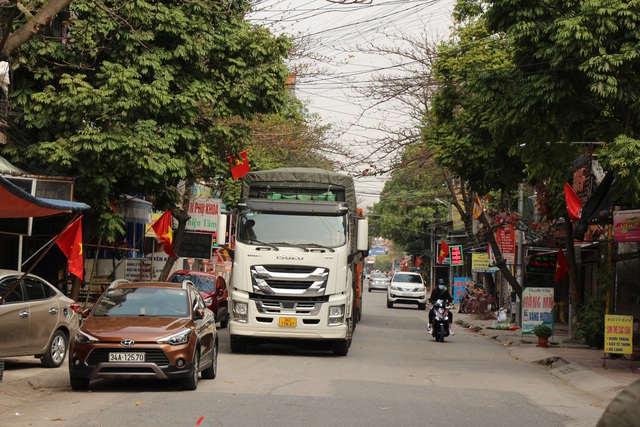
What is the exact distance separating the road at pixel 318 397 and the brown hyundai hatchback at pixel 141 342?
0.99 feet

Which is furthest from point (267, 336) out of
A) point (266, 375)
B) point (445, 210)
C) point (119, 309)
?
point (445, 210)

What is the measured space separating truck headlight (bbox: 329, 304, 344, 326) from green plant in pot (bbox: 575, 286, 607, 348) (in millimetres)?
7886

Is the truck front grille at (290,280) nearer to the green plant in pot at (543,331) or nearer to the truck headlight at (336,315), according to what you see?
the truck headlight at (336,315)

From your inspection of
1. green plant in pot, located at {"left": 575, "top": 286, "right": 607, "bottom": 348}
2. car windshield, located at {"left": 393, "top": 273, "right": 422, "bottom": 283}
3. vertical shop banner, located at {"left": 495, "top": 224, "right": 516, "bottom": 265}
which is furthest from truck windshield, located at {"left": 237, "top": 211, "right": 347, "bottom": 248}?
car windshield, located at {"left": 393, "top": 273, "right": 422, "bottom": 283}

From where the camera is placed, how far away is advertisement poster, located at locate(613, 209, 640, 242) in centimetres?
1753

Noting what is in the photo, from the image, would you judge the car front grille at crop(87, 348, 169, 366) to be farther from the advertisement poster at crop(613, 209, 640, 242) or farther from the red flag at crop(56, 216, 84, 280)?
the advertisement poster at crop(613, 209, 640, 242)

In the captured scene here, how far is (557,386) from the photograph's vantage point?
1560cm

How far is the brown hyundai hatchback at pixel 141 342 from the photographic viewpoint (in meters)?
12.1

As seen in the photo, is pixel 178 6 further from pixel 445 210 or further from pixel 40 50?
pixel 445 210

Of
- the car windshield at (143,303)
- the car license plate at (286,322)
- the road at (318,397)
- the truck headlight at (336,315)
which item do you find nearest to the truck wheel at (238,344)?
the road at (318,397)

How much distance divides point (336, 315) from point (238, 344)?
7.70 ft

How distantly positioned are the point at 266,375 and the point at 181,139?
8.76 m

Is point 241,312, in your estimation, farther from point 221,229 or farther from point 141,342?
point 141,342

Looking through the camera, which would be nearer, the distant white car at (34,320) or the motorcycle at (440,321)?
the distant white car at (34,320)
